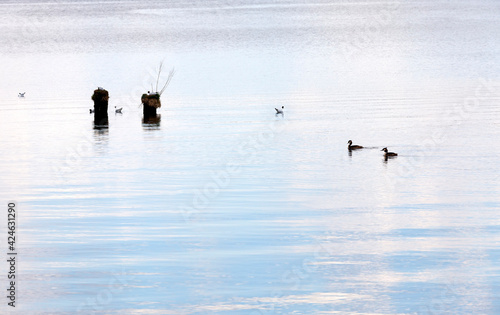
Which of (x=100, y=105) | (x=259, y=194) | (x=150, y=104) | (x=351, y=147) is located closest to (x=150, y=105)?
(x=150, y=104)

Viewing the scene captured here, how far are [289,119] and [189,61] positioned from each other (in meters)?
42.4

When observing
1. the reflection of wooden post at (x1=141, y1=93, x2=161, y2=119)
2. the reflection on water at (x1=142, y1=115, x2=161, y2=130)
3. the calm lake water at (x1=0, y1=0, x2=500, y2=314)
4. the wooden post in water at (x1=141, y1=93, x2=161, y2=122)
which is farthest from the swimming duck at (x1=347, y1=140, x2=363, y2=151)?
the reflection of wooden post at (x1=141, y1=93, x2=161, y2=119)

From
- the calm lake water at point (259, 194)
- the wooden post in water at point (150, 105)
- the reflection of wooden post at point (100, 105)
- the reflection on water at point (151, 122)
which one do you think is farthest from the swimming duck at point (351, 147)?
the reflection of wooden post at point (100, 105)

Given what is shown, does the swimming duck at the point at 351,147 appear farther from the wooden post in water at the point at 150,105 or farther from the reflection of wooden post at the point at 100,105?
the reflection of wooden post at the point at 100,105

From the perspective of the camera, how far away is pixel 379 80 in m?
65.9

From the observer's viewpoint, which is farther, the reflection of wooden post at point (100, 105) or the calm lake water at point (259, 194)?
the reflection of wooden post at point (100, 105)

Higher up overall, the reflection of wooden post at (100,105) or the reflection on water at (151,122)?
the reflection of wooden post at (100,105)

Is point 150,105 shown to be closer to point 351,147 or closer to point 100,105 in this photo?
point 100,105

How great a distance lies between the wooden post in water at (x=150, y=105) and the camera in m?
47.9

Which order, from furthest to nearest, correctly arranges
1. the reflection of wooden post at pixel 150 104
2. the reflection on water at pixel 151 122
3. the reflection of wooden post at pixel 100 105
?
1. the reflection of wooden post at pixel 150 104
2. the reflection of wooden post at pixel 100 105
3. the reflection on water at pixel 151 122

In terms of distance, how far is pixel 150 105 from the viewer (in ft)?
157

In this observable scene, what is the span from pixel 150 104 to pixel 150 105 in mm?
60

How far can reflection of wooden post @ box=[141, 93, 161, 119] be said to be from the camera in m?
47.9

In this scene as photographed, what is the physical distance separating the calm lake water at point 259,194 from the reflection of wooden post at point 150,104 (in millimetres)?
677
